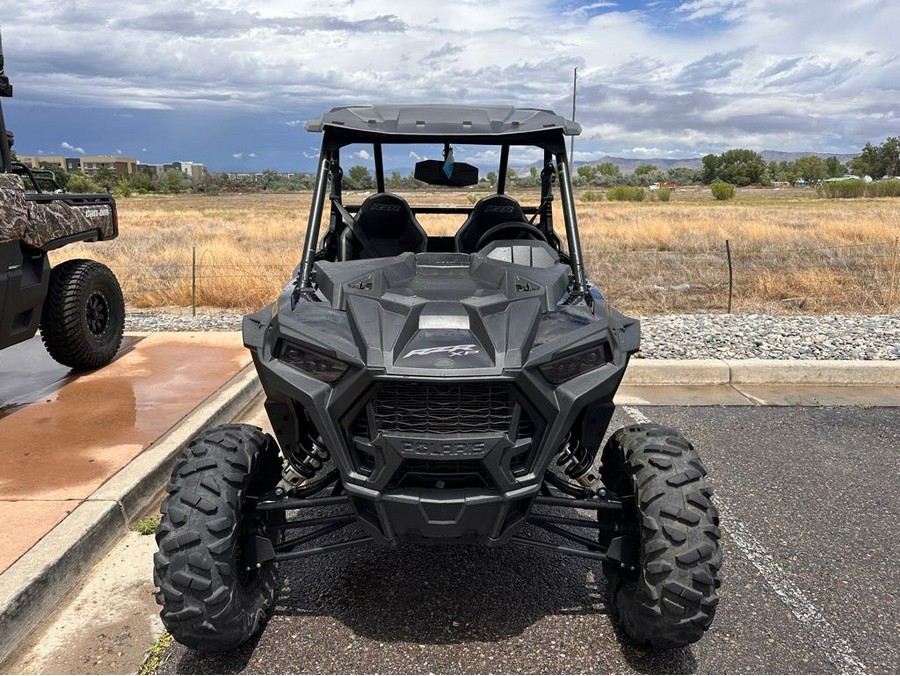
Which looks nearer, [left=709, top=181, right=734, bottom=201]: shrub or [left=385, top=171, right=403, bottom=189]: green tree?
[left=385, top=171, right=403, bottom=189]: green tree

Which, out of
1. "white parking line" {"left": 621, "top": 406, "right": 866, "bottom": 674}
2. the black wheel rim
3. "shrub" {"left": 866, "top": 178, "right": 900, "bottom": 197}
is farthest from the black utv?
"shrub" {"left": 866, "top": 178, "right": 900, "bottom": 197}

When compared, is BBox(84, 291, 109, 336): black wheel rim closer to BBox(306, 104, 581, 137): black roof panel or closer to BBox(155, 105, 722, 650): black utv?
BBox(306, 104, 581, 137): black roof panel

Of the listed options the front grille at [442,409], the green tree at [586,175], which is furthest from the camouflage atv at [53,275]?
the green tree at [586,175]

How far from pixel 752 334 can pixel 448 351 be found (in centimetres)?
662

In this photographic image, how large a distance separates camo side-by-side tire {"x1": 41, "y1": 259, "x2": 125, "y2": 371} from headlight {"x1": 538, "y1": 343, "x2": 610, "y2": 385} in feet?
16.6

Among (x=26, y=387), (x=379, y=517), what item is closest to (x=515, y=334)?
(x=379, y=517)

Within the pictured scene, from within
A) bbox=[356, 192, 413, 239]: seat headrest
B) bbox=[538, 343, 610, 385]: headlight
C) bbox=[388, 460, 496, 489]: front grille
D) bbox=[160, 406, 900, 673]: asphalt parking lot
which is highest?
bbox=[356, 192, 413, 239]: seat headrest

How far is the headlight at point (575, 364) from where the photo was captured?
8.86 feet

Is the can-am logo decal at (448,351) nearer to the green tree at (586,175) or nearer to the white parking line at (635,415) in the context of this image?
the white parking line at (635,415)

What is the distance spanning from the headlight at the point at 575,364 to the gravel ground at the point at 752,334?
471 cm

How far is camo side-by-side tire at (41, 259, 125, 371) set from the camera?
629 centimetres

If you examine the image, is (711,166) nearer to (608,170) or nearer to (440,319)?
(608,170)

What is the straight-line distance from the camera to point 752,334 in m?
8.29

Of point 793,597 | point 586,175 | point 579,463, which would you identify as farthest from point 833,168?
point 579,463
